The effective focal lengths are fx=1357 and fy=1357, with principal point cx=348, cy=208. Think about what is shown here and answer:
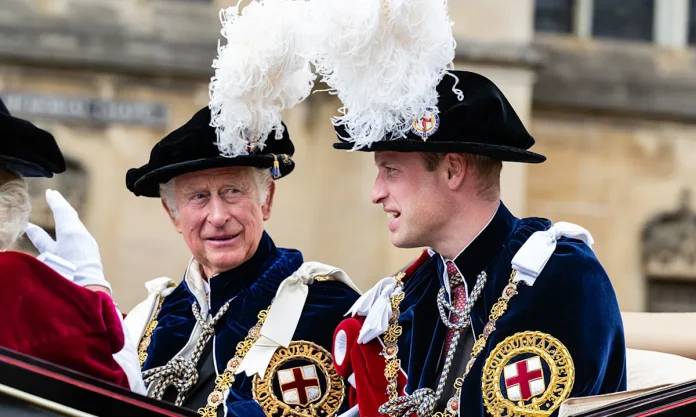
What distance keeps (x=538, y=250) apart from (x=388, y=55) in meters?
0.64

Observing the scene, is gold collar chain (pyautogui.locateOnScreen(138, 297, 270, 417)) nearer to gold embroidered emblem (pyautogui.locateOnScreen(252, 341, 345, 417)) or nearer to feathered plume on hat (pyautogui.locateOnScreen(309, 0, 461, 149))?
gold embroidered emblem (pyautogui.locateOnScreen(252, 341, 345, 417))

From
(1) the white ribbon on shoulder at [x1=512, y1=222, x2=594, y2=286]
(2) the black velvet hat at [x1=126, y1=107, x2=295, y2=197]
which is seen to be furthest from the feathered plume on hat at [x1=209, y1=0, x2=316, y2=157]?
(1) the white ribbon on shoulder at [x1=512, y1=222, x2=594, y2=286]

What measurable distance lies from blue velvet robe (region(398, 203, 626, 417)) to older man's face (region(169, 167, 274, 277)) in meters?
0.73

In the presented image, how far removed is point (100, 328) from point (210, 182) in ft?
3.21

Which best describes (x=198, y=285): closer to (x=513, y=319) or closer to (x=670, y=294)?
(x=513, y=319)

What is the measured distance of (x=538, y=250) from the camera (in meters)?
3.40

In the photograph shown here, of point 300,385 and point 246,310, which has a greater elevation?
point 246,310

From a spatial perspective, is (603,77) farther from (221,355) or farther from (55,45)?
A: (221,355)

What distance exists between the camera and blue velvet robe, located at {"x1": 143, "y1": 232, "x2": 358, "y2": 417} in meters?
4.01

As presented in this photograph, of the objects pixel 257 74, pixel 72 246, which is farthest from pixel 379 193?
pixel 72 246

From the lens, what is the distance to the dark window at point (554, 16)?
1085 centimetres

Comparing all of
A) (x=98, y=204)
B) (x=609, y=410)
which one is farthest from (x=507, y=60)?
(x=609, y=410)

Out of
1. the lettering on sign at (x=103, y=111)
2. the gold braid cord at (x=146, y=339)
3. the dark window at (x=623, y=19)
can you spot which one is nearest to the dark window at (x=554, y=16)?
the dark window at (x=623, y=19)

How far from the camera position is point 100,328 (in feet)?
10.7
